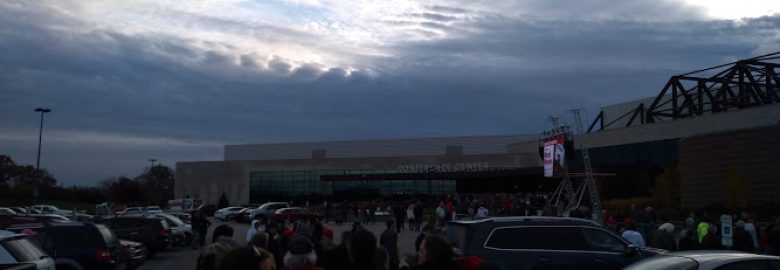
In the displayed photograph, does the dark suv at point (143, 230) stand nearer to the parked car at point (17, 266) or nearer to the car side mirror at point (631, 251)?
the parked car at point (17, 266)

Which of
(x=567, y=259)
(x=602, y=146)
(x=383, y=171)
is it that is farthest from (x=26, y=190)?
(x=567, y=259)

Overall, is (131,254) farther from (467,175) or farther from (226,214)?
(467,175)

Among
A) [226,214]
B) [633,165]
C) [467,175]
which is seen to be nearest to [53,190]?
[226,214]

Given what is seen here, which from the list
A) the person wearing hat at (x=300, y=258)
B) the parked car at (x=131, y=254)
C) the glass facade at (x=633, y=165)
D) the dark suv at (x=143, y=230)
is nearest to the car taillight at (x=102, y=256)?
the parked car at (x=131, y=254)

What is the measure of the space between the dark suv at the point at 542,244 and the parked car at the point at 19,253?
630 cm

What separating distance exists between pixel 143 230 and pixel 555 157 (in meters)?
18.5

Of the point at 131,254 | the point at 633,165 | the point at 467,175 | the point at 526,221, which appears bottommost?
the point at 131,254

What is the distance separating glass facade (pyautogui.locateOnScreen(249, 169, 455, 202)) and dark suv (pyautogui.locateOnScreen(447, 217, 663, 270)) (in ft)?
230

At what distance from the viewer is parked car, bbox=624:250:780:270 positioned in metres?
7.99

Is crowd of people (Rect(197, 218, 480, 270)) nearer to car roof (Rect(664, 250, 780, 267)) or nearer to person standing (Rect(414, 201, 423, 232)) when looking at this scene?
car roof (Rect(664, 250, 780, 267))

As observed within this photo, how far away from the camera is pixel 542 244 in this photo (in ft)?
44.4

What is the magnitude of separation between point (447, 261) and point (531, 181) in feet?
217

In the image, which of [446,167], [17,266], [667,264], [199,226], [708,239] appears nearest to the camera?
[667,264]

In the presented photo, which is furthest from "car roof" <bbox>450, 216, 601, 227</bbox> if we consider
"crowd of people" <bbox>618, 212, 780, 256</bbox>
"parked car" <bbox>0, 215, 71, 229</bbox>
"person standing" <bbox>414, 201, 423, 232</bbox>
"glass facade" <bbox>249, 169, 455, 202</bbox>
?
"glass facade" <bbox>249, 169, 455, 202</bbox>
